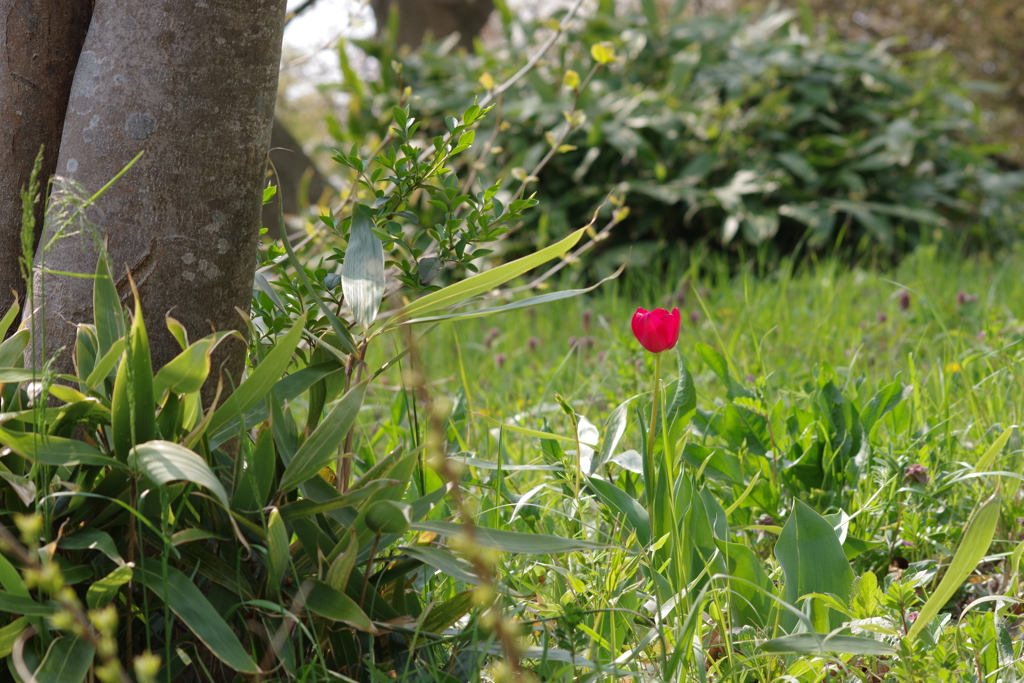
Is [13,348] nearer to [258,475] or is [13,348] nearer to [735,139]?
[258,475]

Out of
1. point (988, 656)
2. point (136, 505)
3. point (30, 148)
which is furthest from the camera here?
point (30, 148)

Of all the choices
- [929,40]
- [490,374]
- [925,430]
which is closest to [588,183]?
[490,374]

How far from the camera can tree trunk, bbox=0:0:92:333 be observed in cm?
116

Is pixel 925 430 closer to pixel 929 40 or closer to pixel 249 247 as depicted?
pixel 249 247

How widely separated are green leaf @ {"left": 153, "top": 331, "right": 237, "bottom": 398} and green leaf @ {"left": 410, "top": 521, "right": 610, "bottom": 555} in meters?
0.29

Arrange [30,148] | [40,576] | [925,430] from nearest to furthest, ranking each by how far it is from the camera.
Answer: [40,576]
[30,148]
[925,430]

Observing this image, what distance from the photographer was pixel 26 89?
1.17m

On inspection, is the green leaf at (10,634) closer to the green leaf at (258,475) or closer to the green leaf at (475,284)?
the green leaf at (258,475)

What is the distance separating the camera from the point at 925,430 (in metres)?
1.53

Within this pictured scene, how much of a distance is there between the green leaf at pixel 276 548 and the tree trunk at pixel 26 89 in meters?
0.63

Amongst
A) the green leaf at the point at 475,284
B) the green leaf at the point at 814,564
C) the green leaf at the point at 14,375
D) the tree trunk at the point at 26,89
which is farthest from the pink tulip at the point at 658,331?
the tree trunk at the point at 26,89

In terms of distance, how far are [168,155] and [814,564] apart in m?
1.04

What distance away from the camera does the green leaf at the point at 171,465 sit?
2.58ft

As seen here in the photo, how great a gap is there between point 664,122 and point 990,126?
22.5ft
